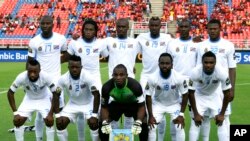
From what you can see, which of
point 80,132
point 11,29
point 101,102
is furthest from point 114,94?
point 11,29

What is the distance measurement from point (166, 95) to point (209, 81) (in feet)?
2.45

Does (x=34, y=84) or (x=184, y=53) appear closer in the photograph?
(x=34, y=84)

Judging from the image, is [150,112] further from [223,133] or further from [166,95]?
[223,133]

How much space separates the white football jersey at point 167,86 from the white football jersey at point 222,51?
74 centimetres

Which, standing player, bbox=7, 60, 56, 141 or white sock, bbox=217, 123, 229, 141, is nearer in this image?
white sock, bbox=217, 123, 229, 141

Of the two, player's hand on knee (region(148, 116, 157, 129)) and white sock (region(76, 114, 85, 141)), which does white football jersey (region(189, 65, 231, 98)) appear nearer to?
player's hand on knee (region(148, 116, 157, 129))

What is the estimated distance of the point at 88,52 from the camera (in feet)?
29.0

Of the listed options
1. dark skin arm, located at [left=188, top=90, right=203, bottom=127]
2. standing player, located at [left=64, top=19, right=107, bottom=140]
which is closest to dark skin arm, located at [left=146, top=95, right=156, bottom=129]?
dark skin arm, located at [left=188, top=90, right=203, bottom=127]

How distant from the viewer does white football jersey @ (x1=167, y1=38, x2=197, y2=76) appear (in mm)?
9078

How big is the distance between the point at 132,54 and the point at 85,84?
139 centimetres

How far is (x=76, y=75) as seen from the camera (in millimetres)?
7973

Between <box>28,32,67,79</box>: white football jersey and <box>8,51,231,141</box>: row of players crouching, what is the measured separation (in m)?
0.71

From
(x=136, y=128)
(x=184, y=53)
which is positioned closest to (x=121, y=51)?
(x=184, y=53)

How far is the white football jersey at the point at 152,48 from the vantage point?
910 centimetres
